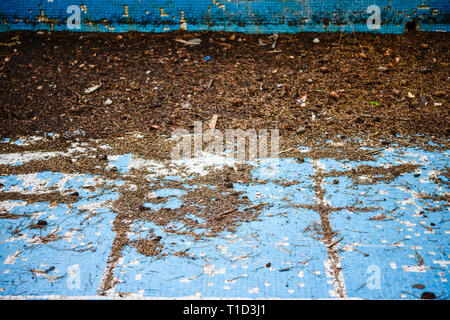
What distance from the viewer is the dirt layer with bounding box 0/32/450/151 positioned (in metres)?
3.54

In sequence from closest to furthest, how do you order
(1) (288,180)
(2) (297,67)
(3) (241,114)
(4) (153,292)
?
(4) (153,292), (1) (288,180), (3) (241,114), (2) (297,67)

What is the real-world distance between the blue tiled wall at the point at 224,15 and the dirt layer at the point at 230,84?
0.18 meters

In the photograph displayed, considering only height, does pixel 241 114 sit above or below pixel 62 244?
above

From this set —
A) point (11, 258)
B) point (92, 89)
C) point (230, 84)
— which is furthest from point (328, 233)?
point (92, 89)

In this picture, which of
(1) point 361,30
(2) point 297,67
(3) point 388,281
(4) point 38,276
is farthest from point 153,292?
(1) point 361,30

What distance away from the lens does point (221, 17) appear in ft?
16.2

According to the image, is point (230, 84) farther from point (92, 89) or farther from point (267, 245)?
point (267, 245)

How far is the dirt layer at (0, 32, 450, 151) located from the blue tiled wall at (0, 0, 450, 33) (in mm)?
181

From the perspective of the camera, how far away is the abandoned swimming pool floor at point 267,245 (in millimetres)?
2117

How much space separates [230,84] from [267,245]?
2134 millimetres

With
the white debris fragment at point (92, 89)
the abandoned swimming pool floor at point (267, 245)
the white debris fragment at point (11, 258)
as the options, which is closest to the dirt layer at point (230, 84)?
the white debris fragment at point (92, 89)

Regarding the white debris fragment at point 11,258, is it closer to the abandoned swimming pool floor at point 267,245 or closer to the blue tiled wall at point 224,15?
the abandoned swimming pool floor at point 267,245

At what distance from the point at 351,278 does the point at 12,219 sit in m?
2.20

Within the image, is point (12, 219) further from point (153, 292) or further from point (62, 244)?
point (153, 292)
